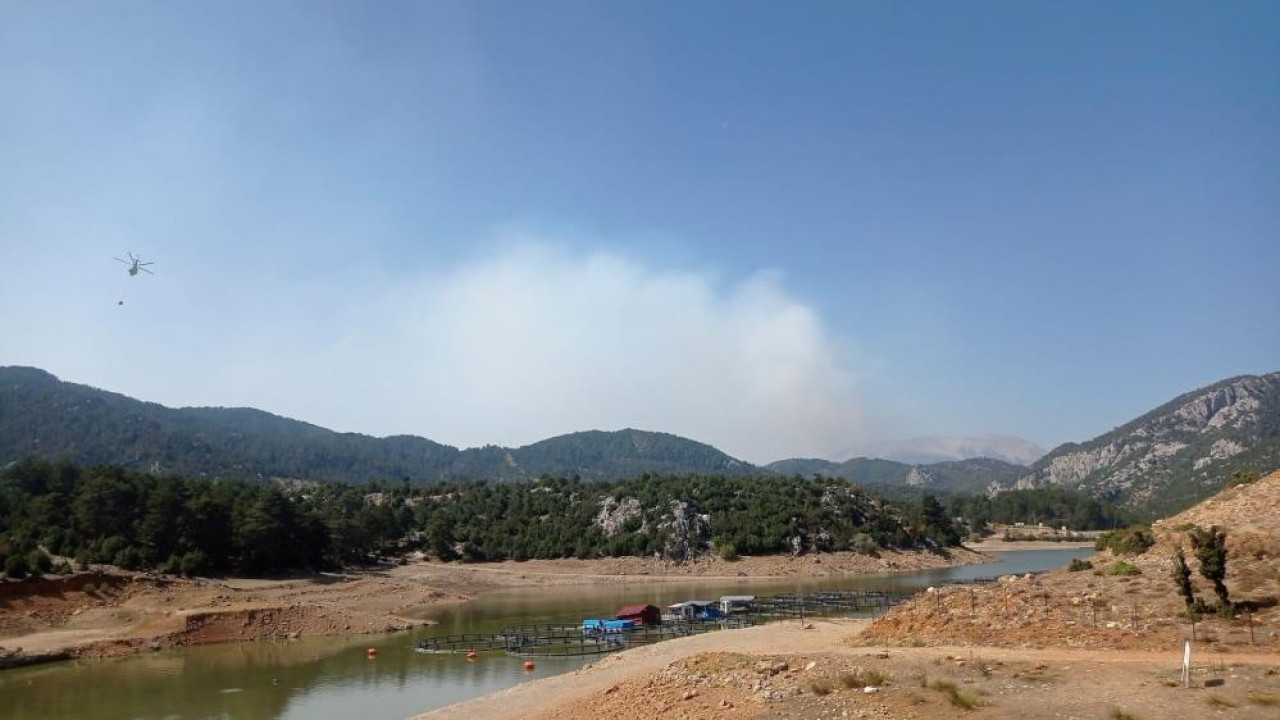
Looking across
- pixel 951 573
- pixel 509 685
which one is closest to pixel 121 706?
pixel 509 685

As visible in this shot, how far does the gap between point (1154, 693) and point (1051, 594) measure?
11393 millimetres

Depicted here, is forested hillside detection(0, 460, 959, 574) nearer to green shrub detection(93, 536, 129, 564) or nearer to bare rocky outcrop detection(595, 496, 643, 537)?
green shrub detection(93, 536, 129, 564)

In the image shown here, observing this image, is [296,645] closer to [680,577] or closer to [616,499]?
[680,577]

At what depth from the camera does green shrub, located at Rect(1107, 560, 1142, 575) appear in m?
32.3

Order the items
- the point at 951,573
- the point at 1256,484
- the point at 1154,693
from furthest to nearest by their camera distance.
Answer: the point at 951,573, the point at 1256,484, the point at 1154,693

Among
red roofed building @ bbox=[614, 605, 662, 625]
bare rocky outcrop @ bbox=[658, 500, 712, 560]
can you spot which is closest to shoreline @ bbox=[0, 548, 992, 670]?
red roofed building @ bbox=[614, 605, 662, 625]

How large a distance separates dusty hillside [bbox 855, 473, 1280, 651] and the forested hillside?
64.1m

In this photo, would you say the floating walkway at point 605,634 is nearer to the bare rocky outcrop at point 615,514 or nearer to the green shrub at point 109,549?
the green shrub at point 109,549

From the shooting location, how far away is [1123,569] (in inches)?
1289

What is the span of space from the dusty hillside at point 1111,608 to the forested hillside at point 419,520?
64.1m

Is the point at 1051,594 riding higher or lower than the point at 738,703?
higher

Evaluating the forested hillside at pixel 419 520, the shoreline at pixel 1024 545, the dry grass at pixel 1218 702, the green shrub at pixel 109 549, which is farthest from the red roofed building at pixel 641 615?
the shoreline at pixel 1024 545

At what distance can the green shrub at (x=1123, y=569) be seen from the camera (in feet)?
106

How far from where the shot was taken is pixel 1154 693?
19891 millimetres
